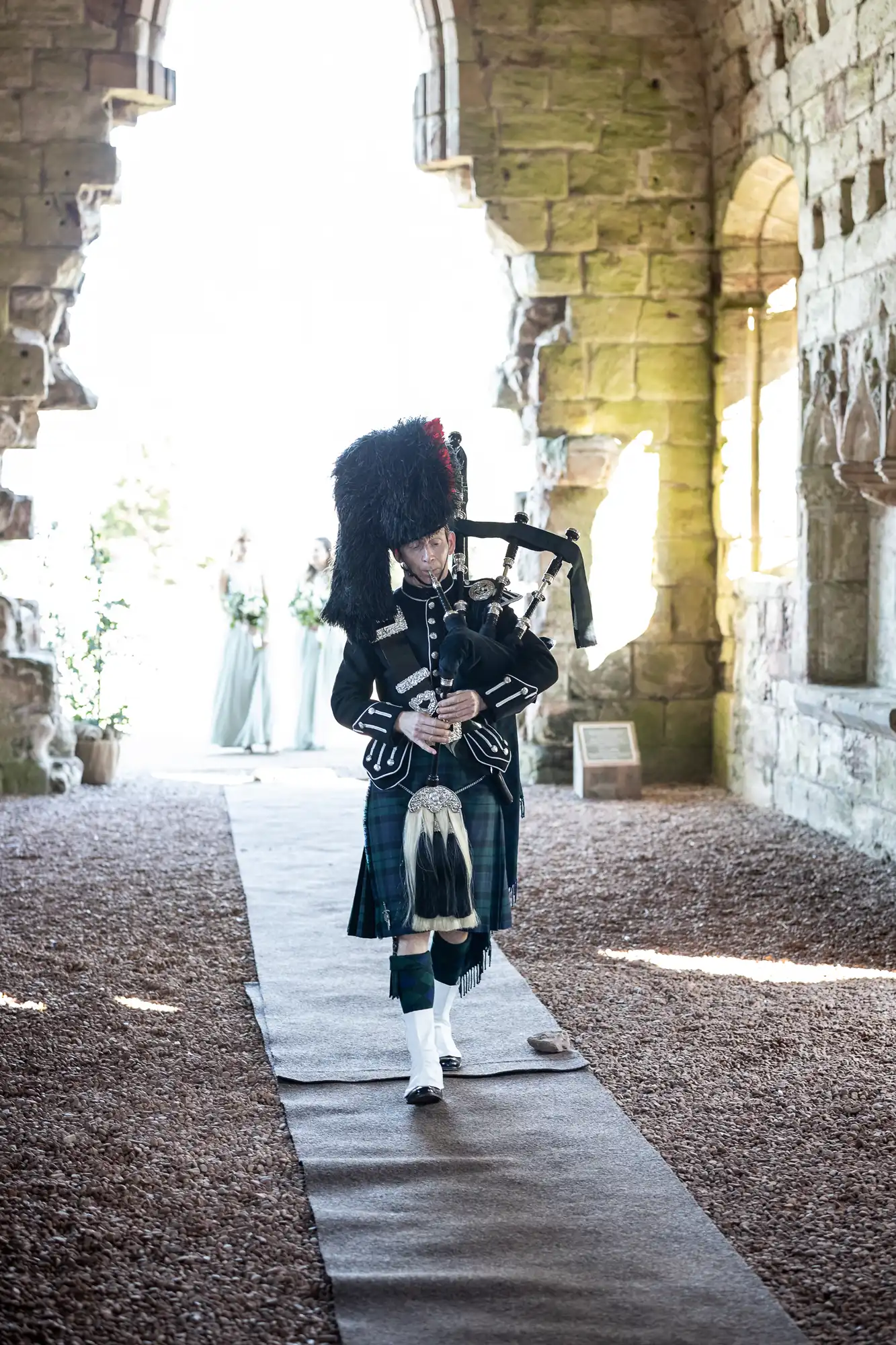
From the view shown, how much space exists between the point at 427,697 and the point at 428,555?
1.15 ft

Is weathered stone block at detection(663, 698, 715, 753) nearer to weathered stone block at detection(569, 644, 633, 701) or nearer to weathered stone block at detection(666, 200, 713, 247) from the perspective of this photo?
weathered stone block at detection(569, 644, 633, 701)

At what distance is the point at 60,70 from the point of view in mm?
8398

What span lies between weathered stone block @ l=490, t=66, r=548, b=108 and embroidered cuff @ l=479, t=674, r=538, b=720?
5.78m

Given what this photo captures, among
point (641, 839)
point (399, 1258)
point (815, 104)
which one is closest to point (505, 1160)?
point (399, 1258)

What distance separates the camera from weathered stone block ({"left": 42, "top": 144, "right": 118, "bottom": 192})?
842cm

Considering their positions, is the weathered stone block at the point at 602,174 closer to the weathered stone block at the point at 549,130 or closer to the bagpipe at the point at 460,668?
the weathered stone block at the point at 549,130

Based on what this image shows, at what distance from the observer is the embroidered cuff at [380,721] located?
144 inches

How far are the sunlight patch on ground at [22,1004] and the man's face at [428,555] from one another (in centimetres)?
180

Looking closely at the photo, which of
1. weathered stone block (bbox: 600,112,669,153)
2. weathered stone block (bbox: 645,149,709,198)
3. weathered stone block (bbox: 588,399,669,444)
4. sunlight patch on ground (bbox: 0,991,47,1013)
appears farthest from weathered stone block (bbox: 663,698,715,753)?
sunlight patch on ground (bbox: 0,991,47,1013)

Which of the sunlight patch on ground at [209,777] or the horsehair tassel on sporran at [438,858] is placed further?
the sunlight patch on ground at [209,777]

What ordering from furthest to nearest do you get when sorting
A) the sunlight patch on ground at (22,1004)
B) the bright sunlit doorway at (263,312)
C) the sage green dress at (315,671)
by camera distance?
1. the bright sunlit doorway at (263,312)
2. the sage green dress at (315,671)
3. the sunlight patch on ground at (22,1004)

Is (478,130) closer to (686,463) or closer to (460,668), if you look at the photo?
(686,463)

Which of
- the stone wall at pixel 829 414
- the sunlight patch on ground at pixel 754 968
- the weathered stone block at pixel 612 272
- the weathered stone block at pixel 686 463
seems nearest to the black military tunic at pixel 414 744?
the sunlight patch on ground at pixel 754 968

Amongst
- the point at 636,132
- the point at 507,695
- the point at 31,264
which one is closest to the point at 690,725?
the point at 636,132
